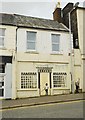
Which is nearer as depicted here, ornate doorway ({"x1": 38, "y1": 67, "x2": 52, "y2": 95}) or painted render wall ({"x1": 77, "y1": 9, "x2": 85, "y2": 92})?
ornate doorway ({"x1": 38, "y1": 67, "x2": 52, "y2": 95})

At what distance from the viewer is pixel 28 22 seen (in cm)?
2214

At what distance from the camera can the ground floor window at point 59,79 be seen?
70.0 feet

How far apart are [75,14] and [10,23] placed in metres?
6.84

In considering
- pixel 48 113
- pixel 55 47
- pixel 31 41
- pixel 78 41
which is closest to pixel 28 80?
pixel 31 41

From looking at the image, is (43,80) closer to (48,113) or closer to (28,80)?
(28,80)

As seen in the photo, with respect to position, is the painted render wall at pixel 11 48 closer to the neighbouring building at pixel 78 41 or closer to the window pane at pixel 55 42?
the window pane at pixel 55 42

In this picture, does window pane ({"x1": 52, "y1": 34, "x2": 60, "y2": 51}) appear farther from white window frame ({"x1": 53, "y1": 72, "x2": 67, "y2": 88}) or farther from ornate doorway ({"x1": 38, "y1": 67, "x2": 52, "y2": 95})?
white window frame ({"x1": 53, "y1": 72, "x2": 67, "y2": 88})

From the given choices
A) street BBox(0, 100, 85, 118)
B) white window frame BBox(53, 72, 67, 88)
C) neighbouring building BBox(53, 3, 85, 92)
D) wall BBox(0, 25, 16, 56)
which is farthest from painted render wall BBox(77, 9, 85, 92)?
street BBox(0, 100, 85, 118)

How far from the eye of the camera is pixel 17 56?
794 inches

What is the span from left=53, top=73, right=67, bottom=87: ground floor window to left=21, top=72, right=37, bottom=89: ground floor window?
75.3 inches

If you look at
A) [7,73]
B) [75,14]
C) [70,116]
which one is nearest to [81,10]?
[75,14]

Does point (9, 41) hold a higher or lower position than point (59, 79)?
higher

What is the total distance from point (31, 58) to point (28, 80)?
1935 mm

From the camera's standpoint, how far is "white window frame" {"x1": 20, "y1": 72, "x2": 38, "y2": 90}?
20203 mm
